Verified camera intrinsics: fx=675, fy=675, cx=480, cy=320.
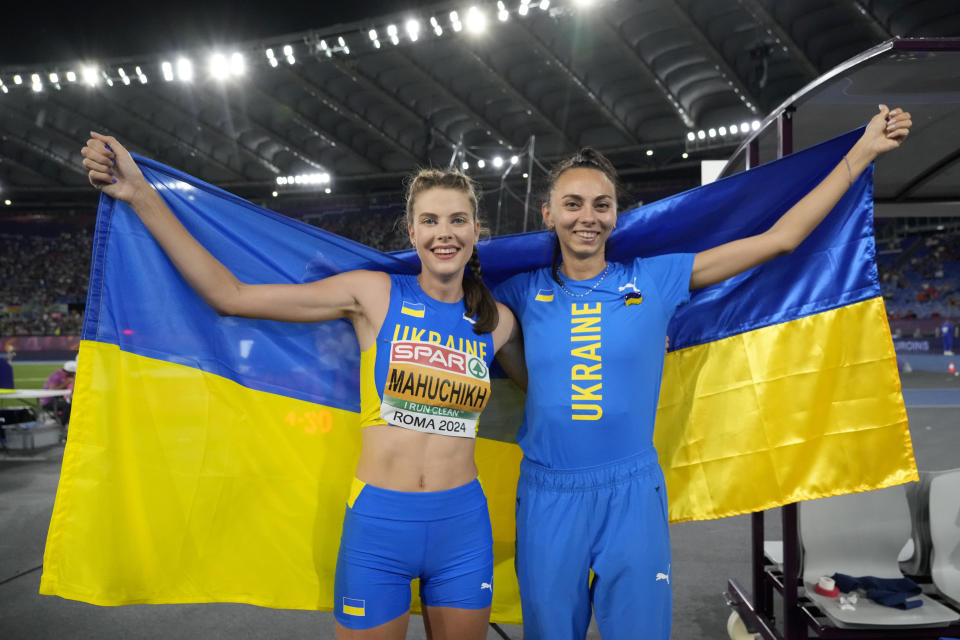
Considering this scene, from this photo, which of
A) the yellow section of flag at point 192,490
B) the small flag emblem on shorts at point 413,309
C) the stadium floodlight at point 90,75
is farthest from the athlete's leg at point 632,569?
the stadium floodlight at point 90,75

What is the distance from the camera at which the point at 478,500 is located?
2.38 meters

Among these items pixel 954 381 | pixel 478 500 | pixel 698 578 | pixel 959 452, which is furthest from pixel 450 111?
pixel 478 500

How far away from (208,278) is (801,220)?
214 centimetres

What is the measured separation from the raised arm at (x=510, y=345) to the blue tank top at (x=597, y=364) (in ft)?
0.25

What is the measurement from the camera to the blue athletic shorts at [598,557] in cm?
221

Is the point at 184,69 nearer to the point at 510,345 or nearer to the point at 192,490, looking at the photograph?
the point at 192,490

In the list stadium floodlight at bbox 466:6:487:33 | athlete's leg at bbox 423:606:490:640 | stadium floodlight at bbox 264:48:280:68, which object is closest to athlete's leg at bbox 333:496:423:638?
athlete's leg at bbox 423:606:490:640

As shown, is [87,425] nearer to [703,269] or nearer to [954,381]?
[703,269]

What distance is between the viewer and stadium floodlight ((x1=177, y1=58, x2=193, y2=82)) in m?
21.4

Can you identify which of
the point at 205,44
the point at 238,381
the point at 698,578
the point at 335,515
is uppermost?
the point at 205,44

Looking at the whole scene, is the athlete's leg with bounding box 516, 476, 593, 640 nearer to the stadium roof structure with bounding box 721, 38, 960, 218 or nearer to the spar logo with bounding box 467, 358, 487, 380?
the spar logo with bounding box 467, 358, 487, 380

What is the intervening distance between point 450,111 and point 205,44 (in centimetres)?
899

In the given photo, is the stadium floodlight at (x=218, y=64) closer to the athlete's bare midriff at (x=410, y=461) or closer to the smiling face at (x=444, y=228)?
the smiling face at (x=444, y=228)

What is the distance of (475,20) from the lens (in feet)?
60.6
